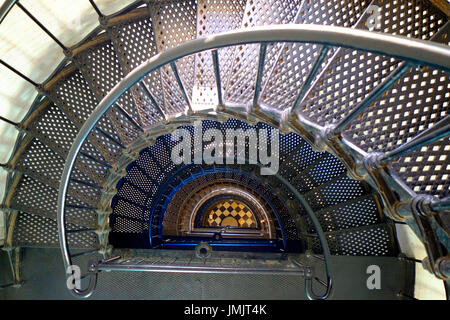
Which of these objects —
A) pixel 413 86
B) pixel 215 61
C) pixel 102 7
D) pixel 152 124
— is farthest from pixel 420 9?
pixel 102 7

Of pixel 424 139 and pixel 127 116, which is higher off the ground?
pixel 127 116

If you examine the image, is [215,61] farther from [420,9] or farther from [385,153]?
[420,9]

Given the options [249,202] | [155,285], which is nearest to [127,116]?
[155,285]

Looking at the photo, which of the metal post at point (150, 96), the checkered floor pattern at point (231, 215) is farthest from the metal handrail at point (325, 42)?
the checkered floor pattern at point (231, 215)

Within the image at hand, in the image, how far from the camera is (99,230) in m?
3.80

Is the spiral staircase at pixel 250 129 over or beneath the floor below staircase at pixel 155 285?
over

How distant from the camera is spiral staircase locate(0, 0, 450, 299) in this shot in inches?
56.4

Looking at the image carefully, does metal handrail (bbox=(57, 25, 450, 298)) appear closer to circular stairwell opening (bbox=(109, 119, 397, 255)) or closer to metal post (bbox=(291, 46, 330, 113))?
metal post (bbox=(291, 46, 330, 113))

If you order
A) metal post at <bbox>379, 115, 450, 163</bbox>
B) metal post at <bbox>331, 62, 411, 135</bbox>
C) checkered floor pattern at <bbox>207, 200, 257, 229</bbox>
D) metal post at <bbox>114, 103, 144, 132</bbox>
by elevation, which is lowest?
checkered floor pattern at <bbox>207, 200, 257, 229</bbox>

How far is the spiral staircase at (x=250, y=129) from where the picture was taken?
143 cm

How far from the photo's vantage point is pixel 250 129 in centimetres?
399

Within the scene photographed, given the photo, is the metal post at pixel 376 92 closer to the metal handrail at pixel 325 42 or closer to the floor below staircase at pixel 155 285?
the metal handrail at pixel 325 42

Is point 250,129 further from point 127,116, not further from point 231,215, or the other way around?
point 231,215

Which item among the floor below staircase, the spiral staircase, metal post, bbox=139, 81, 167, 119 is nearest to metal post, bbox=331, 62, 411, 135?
the spiral staircase
